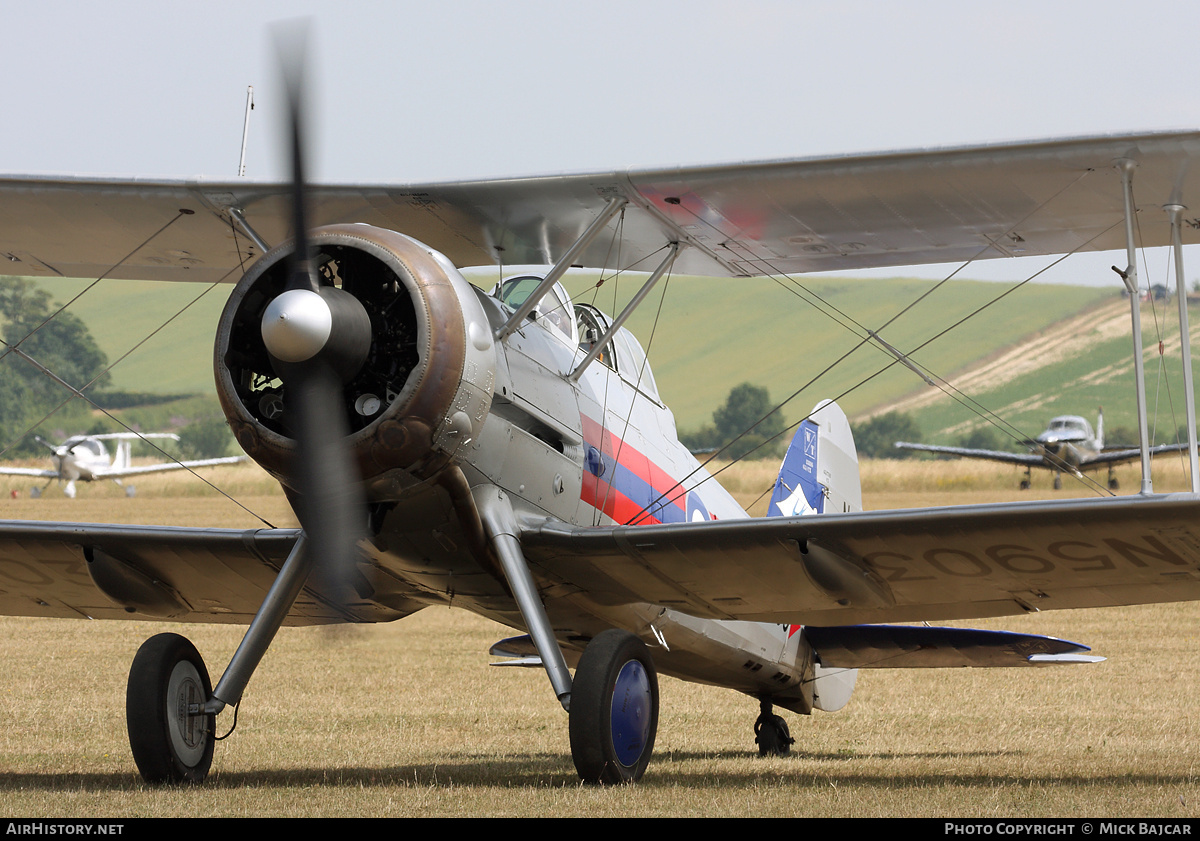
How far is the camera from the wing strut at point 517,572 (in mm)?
6773

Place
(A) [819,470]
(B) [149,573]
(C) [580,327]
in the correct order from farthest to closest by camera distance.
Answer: (A) [819,470] → (C) [580,327] → (B) [149,573]

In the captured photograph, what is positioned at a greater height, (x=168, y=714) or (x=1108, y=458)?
(x=1108, y=458)

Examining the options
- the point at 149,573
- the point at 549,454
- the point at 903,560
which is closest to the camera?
the point at 903,560

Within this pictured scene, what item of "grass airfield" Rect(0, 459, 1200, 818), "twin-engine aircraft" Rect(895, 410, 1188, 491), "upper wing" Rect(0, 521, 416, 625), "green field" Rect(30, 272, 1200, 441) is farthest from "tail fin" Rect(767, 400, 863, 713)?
"green field" Rect(30, 272, 1200, 441)

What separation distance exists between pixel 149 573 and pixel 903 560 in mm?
4453

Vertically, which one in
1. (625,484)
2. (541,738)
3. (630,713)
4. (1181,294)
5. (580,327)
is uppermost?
(580,327)

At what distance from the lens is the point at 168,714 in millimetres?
6832

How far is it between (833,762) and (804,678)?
4.99 feet

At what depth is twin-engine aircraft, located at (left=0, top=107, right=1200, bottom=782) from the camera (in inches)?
251

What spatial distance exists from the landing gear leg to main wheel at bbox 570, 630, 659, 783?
9.68ft

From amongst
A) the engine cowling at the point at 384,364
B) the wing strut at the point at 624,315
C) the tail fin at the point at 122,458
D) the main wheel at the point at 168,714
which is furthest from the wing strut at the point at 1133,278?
the tail fin at the point at 122,458

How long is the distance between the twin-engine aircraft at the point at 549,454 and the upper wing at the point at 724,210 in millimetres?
24

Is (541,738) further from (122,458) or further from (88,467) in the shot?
(122,458)

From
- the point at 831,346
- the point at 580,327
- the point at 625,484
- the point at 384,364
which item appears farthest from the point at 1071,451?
the point at 384,364
